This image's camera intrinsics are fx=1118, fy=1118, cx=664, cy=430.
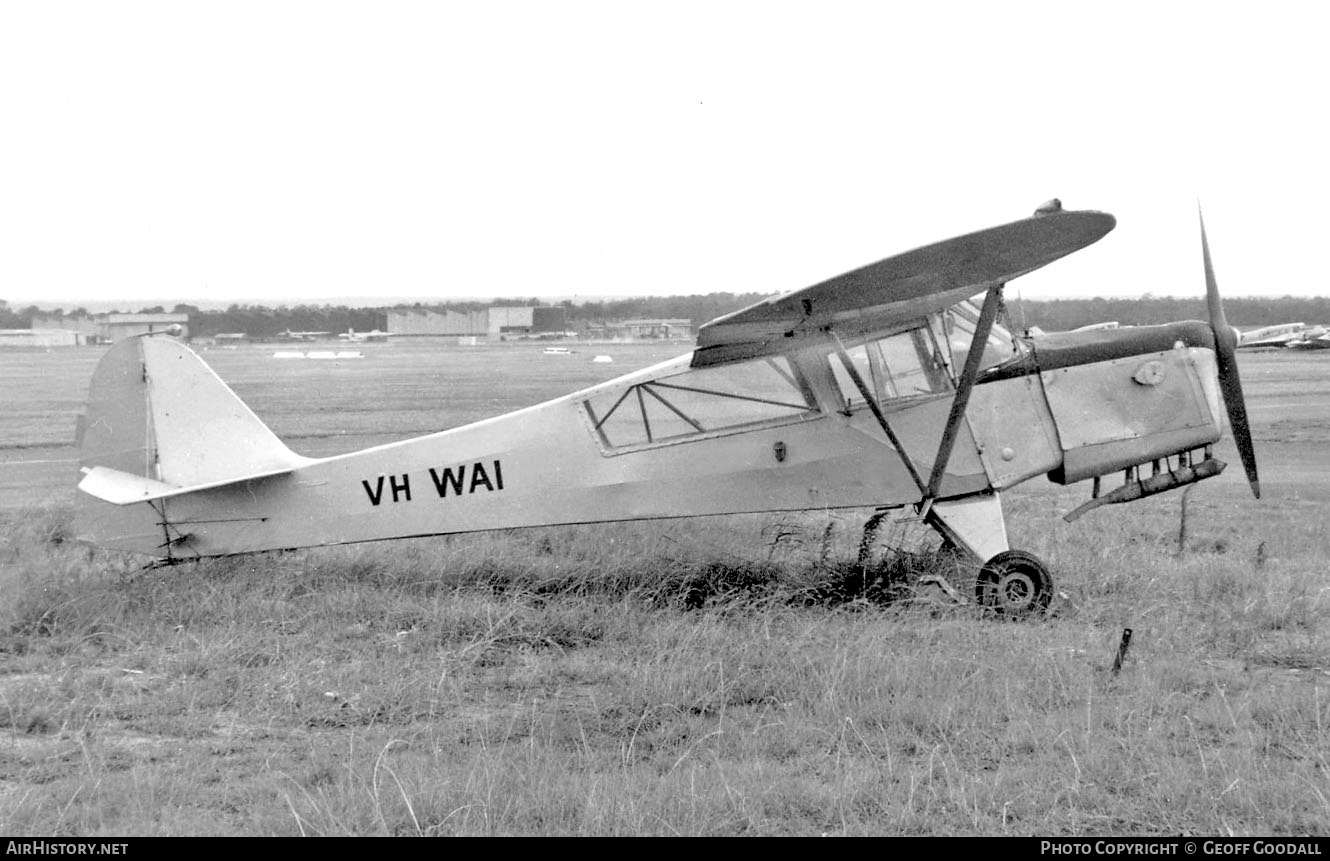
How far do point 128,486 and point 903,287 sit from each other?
4859 mm

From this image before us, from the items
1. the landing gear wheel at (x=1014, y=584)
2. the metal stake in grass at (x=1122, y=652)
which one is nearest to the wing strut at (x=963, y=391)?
the landing gear wheel at (x=1014, y=584)

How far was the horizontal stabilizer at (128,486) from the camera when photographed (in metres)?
6.84

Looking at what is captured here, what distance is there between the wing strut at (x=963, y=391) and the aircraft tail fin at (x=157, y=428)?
393 cm

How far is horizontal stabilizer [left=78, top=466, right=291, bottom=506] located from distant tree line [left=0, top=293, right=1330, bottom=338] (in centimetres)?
1062

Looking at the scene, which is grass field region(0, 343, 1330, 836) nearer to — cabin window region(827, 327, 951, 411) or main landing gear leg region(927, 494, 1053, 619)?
main landing gear leg region(927, 494, 1053, 619)

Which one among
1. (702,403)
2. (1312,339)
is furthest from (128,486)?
(1312,339)

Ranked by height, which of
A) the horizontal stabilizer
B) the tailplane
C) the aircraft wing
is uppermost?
the aircraft wing

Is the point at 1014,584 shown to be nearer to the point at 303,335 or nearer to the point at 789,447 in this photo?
the point at 789,447

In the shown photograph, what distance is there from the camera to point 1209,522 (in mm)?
11602

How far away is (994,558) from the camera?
6.49 metres

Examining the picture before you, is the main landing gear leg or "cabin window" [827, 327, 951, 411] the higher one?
"cabin window" [827, 327, 951, 411]

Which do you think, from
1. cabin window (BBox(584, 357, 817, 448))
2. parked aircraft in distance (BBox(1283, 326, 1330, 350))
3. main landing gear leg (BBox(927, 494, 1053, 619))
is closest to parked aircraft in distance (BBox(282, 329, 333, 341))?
parked aircraft in distance (BBox(1283, 326, 1330, 350))

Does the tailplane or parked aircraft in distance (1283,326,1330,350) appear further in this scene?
parked aircraft in distance (1283,326,1330,350)

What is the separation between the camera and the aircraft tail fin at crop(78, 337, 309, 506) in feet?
23.2
